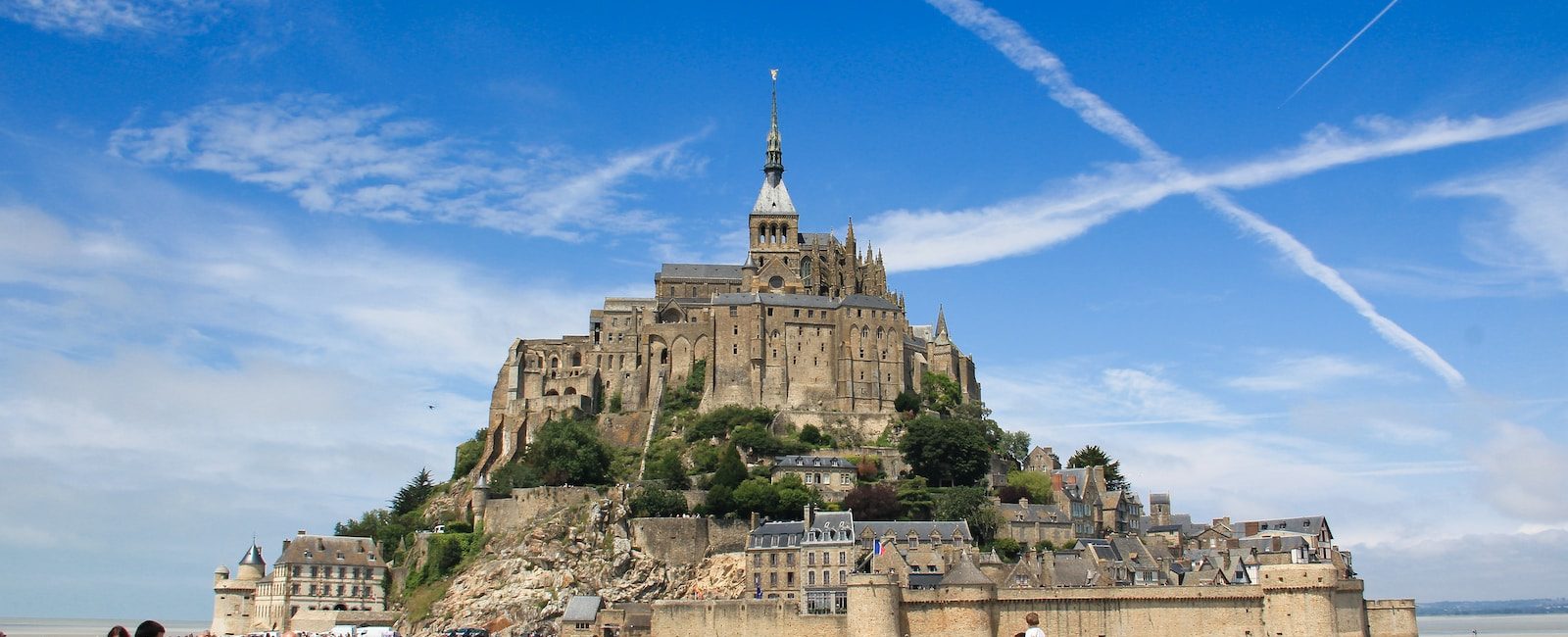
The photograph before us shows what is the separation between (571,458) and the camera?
2795 inches

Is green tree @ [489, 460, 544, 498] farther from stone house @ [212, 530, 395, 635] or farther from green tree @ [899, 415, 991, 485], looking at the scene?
green tree @ [899, 415, 991, 485]

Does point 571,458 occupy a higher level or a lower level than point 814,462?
higher

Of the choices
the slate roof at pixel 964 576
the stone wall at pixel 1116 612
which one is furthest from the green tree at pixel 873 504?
the stone wall at pixel 1116 612

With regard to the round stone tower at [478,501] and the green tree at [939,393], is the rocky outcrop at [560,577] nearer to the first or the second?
the round stone tower at [478,501]

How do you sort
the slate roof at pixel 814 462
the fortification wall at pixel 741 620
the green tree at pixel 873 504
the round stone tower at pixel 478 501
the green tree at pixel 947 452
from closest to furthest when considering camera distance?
1. the fortification wall at pixel 741 620
2. the green tree at pixel 873 504
3. the round stone tower at pixel 478 501
4. the slate roof at pixel 814 462
5. the green tree at pixel 947 452

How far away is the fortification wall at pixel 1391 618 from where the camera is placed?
2149 inches

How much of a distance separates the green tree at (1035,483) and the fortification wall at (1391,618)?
18.5m

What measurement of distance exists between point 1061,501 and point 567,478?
2471 centimetres

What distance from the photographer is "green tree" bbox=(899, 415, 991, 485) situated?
233ft

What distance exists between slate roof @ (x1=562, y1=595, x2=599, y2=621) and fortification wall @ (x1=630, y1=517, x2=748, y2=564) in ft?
16.9

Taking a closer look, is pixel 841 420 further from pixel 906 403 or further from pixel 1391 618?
pixel 1391 618

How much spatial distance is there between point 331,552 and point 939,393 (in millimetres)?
34375

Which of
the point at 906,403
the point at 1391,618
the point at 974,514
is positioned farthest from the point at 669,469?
the point at 1391,618

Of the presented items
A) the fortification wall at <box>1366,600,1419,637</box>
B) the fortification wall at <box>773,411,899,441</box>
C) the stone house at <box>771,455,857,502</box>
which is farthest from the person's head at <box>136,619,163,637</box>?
the fortification wall at <box>773,411,899,441</box>
